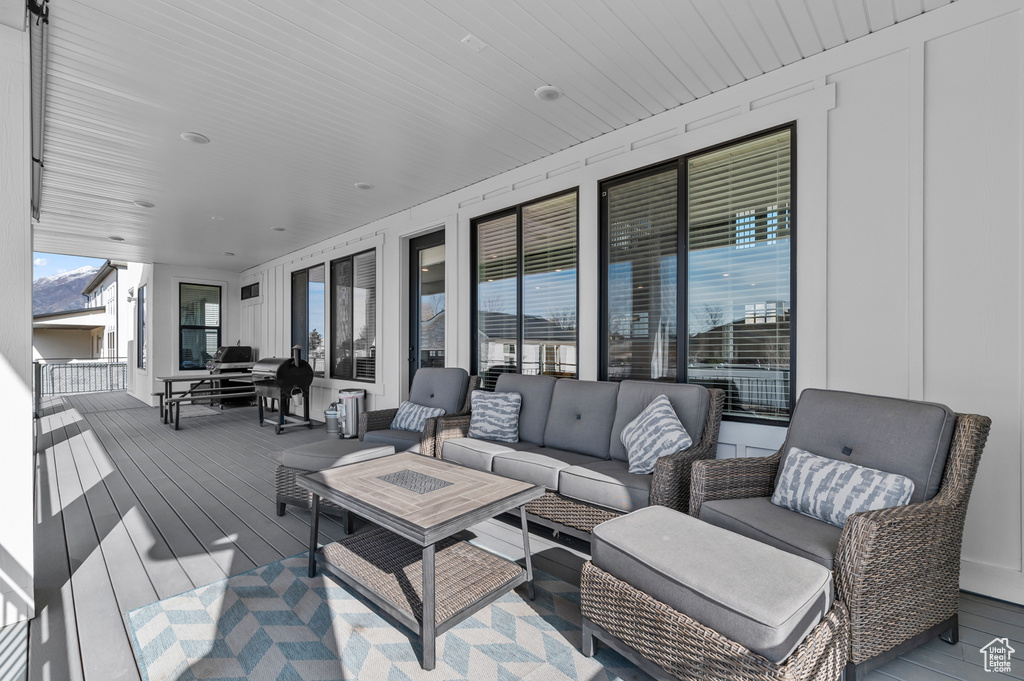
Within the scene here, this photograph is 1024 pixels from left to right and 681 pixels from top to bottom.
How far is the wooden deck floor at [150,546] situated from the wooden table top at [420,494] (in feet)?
1.83

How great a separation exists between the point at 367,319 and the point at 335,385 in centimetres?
132

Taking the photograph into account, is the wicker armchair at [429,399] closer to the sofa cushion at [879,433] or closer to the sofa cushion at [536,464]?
the sofa cushion at [536,464]

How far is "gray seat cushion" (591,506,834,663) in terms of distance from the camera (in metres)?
1.32

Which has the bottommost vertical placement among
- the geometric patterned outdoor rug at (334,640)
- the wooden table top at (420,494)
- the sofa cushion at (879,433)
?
the geometric patterned outdoor rug at (334,640)

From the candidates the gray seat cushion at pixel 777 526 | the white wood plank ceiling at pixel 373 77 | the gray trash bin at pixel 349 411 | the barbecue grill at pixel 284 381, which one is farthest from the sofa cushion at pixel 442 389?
the barbecue grill at pixel 284 381

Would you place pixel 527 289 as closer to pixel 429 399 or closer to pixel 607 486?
pixel 429 399

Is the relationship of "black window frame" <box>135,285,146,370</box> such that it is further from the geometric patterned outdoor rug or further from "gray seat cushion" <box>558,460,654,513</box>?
"gray seat cushion" <box>558,460,654,513</box>

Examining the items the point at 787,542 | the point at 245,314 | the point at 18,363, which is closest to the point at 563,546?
the point at 787,542

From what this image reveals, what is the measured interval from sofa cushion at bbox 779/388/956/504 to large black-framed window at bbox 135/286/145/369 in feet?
39.7

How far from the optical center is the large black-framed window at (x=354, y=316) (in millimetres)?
6484

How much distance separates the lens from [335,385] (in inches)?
283

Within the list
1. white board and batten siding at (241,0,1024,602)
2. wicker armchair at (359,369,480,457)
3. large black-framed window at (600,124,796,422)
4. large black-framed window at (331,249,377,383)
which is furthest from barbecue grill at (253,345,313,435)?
white board and batten siding at (241,0,1024,602)

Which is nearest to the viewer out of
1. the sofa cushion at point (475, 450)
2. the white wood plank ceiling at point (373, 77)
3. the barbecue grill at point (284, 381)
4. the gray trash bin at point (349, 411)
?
the white wood plank ceiling at point (373, 77)

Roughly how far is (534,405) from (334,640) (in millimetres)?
2109
